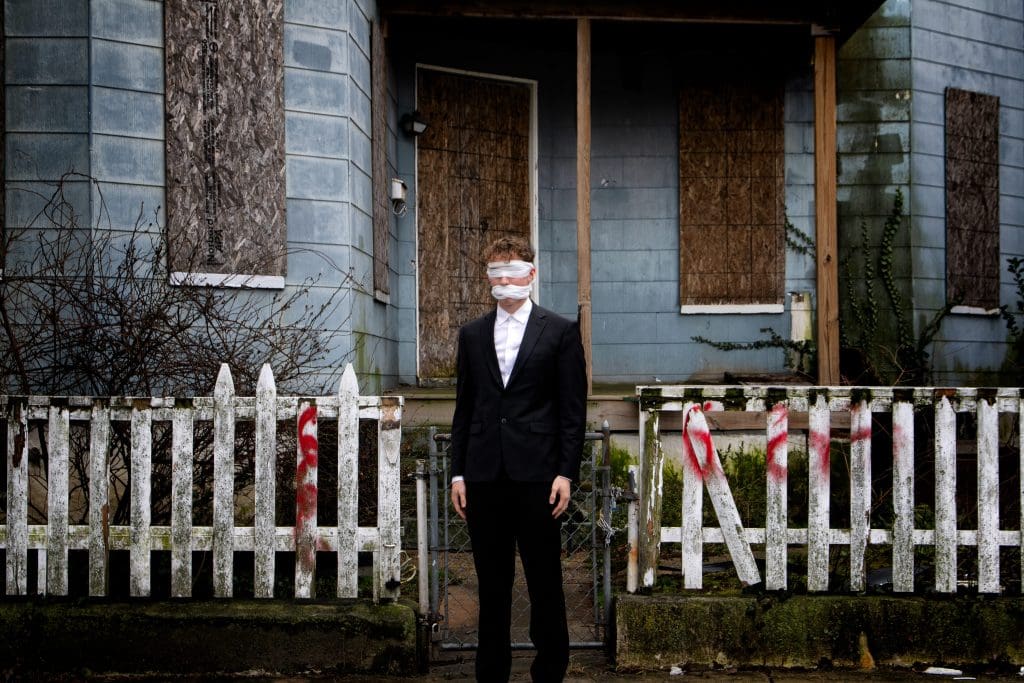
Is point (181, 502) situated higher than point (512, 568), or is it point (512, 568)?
point (181, 502)

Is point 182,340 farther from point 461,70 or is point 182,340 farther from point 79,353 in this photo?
point 461,70

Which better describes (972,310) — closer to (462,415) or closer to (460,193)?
(460,193)

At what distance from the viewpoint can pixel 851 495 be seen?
4.62m

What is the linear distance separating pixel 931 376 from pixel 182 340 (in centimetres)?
762

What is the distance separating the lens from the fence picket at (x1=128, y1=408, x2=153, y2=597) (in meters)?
Result: 4.59

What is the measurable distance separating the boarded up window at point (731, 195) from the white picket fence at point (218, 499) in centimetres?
607

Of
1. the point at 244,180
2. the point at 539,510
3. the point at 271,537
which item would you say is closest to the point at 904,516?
the point at 539,510

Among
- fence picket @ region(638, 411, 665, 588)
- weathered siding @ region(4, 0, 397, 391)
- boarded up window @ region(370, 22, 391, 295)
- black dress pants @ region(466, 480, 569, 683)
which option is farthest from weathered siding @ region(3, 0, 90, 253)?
fence picket @ region(638, 411, 665, 588)

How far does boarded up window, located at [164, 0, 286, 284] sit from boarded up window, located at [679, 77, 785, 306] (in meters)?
4.46

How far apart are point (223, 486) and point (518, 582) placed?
2.34 meters

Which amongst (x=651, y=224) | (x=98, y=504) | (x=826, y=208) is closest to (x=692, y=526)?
(x=98, y=504)

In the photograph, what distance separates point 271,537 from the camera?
457 centimetres

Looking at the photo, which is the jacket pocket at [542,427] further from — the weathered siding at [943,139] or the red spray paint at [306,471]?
the weathered siding at [943,139]

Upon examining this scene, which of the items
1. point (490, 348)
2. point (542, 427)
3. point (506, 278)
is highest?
point (506, 278)
